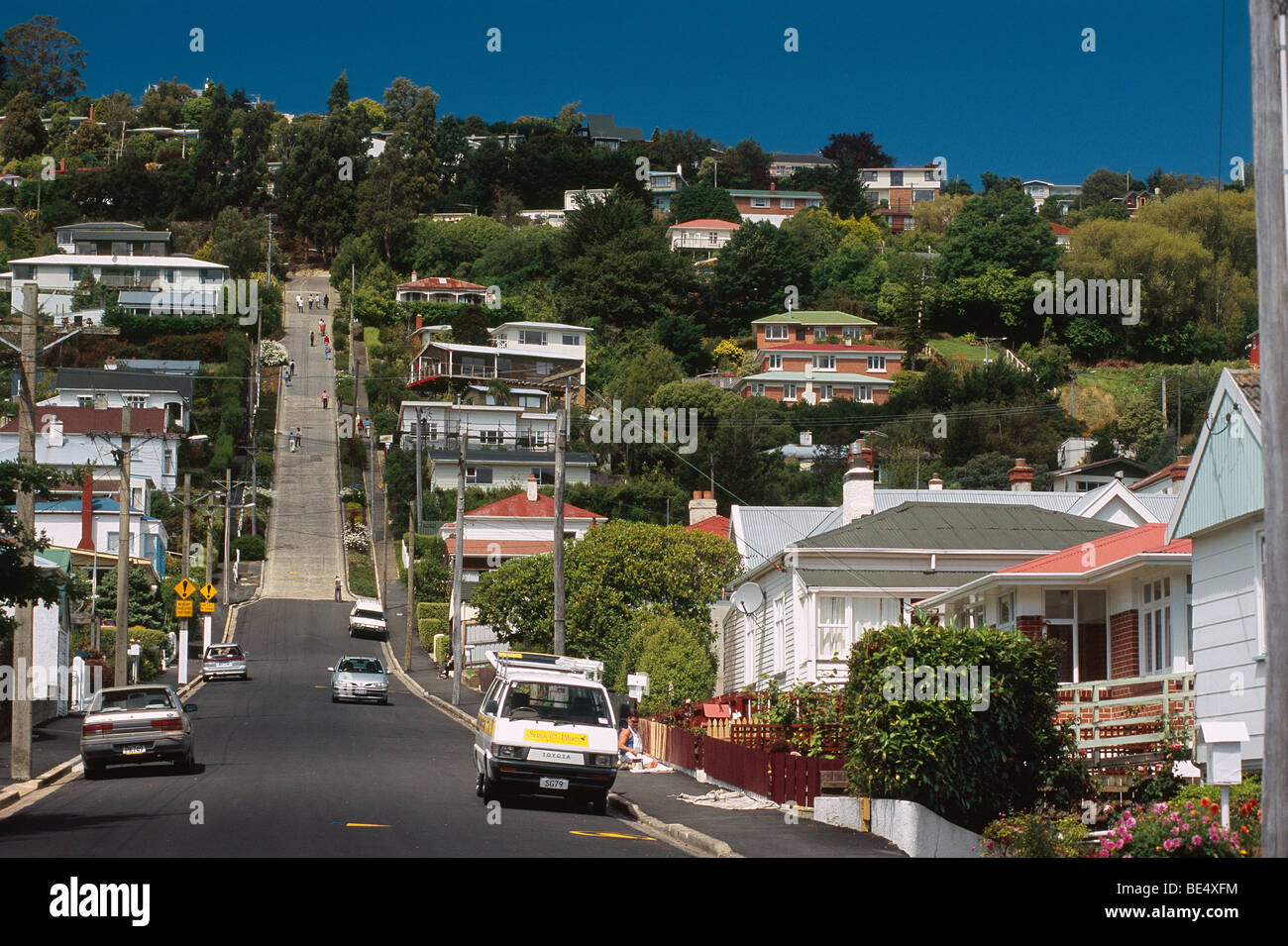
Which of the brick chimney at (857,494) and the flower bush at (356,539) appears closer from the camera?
the brick chimney at (857,494)

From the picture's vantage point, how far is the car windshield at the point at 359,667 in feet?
152

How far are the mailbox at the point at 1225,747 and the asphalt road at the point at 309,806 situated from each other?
20.7 feet

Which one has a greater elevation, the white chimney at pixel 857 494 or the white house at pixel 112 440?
the white house at pixel 112 440

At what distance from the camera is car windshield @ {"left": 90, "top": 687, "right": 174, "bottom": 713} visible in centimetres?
2652

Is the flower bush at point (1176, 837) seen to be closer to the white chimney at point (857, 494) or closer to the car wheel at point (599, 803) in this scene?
the car wheel at point (599, 803)

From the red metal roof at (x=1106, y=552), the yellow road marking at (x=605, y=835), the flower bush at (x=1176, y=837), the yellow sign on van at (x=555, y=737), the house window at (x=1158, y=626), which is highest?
the red metal roof at (x=1106, y=552)

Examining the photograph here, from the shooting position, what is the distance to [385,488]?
3607 inches

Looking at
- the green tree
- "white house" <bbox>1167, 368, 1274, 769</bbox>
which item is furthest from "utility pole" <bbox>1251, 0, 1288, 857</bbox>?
the green tree

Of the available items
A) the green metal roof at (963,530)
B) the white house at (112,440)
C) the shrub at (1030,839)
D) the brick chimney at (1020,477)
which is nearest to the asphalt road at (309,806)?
the shrub at (1030,839)

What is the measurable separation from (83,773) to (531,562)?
23881mm

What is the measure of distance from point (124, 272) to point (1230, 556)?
11320cm

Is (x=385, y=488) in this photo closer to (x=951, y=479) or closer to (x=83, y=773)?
(x=951, y=479)

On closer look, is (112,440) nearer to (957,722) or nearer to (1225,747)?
(957,722)
